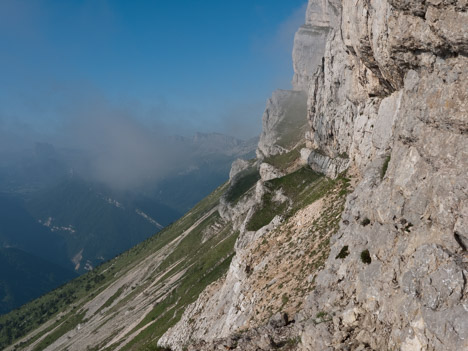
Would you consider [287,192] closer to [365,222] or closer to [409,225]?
[365,222]

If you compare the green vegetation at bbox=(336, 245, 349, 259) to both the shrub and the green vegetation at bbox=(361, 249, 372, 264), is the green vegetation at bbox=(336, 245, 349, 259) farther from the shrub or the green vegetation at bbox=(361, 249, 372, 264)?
the shrub

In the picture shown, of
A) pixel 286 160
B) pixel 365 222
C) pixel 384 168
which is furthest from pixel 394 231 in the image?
pixel 286 160

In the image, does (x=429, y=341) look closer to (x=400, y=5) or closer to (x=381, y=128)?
(x=400, y=5)

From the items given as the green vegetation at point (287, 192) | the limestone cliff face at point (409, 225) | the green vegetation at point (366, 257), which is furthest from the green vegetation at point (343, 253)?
the green vegetation at point (287, 192)

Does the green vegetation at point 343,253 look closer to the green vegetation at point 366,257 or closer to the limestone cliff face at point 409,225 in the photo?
the limestone cliff face at point 409,225

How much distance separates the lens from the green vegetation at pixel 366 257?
20.3 m

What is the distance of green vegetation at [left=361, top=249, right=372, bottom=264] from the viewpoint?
2032cm

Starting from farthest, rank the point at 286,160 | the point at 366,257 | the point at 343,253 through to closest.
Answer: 1. the point at 286,160
2. the point at 343,253
3. the point at 366,257

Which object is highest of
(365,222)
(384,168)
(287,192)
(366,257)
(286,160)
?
(384,168)

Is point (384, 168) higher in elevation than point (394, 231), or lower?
lower

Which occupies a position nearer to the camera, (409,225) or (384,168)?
(409,225)

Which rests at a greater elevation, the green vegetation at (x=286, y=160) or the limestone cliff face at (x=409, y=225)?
the limestone cliff face at (x=409, y=225)

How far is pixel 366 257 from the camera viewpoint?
68.0 feet

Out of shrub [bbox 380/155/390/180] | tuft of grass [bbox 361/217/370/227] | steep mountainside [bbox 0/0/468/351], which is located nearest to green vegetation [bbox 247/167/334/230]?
steep mountainside [bbox 0/0/468/351]
